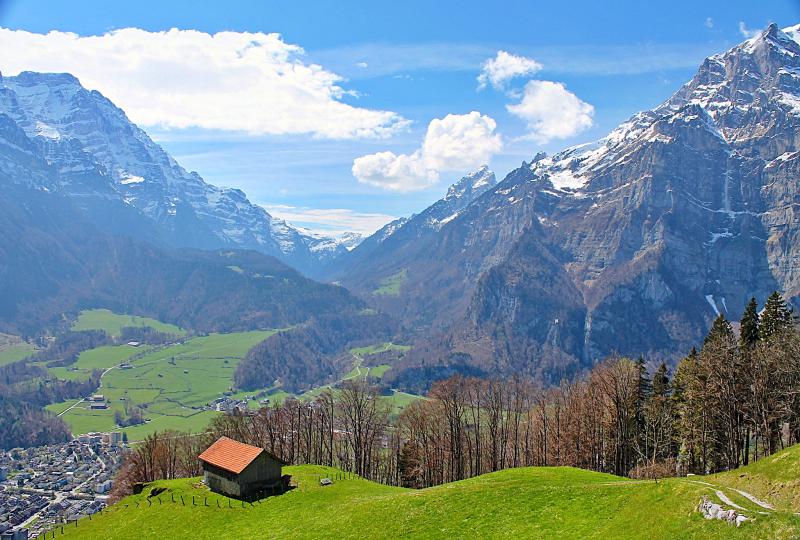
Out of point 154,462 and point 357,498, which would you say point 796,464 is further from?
point 154,462

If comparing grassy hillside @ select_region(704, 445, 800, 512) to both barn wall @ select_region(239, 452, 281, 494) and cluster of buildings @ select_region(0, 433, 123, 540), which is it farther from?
cluster of buildings @ select_region(0, 433, 123, 540)

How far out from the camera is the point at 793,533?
2600cm

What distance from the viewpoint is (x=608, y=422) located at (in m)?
83.8

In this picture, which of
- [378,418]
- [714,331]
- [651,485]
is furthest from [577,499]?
[378,418]

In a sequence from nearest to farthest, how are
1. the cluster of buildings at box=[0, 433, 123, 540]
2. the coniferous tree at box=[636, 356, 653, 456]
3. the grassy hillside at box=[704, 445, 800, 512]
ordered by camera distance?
the grassy hillside at box=[704, 445, 800, 512] < the coniferous tree at box=[636, 356, 653, 456] < the cluster of buildings at box=[0, 433, 123, 540]

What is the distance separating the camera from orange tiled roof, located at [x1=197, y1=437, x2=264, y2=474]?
6197cm

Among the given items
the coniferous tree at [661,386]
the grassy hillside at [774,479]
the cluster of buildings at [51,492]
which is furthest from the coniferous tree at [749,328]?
the cluster of buildings at [51,492]

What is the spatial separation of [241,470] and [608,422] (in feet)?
177

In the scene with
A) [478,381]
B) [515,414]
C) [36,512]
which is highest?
[478,381]

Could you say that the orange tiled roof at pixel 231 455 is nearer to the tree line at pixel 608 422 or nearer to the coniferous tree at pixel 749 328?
the tree line at pixel 608 422

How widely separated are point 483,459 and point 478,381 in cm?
1736

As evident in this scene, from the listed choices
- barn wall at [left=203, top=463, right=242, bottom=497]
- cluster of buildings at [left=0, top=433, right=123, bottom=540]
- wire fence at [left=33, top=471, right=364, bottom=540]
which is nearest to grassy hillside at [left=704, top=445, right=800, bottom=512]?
wire fence at [left=33, top=471, right=364, bottom=540]

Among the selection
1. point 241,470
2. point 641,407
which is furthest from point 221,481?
point 641,407

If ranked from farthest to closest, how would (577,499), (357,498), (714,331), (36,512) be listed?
(36,512)
(714,331)
(357,498)
(577,499)
